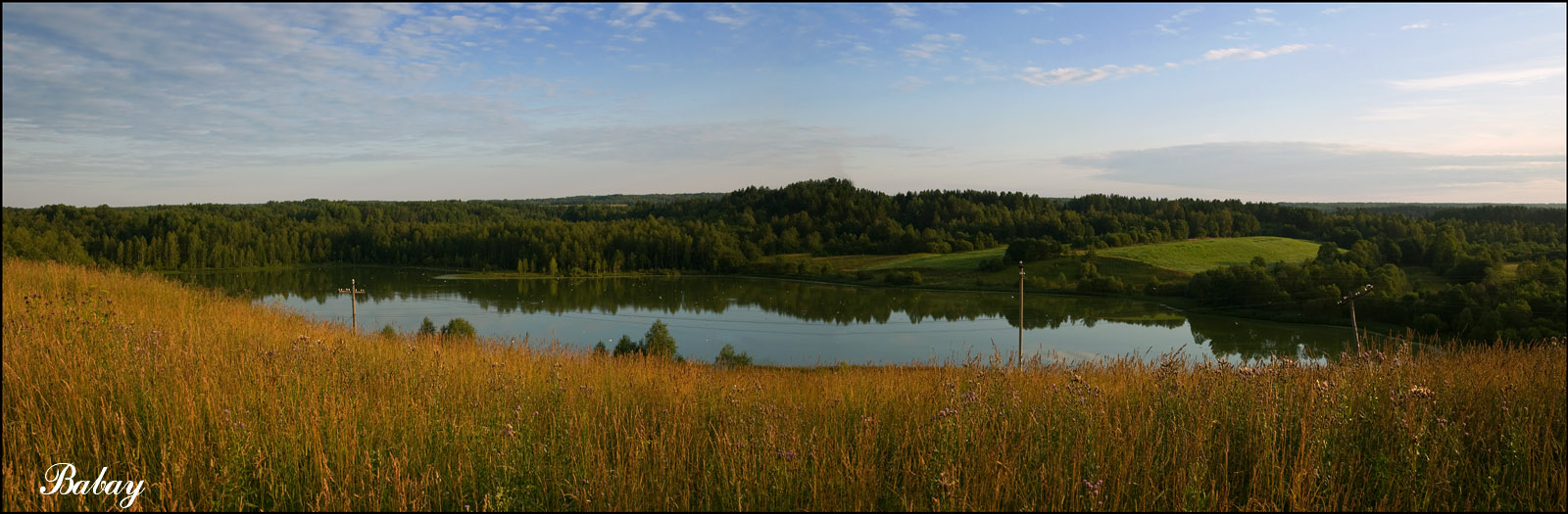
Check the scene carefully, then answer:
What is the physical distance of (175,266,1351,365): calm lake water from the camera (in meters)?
42.3

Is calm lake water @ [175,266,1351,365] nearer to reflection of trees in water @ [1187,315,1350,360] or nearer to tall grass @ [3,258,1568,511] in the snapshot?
reflection of trees in water @ [1187,315,1350,360]

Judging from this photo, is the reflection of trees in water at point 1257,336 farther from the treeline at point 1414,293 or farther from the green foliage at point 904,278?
the green foliage at point 904,278

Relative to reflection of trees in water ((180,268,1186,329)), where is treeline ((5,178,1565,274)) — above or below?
above

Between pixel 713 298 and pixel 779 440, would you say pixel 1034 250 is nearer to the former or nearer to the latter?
pixel 713 298

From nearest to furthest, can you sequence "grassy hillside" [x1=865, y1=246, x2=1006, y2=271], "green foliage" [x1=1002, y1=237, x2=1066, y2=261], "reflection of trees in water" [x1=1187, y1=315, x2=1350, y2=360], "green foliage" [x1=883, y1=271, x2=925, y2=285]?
"reflection of trees in water" [x1=1187, y1=315, x2=1350, y2=360]
"green foliage" [x1=883, y1=271, x2=925, y2=285]
"green foliage" [x1=1002, y1=237, x2=1066, y2=261]
"grassy hillside" [x1=865, y1=246, x2=1006, y2=271]

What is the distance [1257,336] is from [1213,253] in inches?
1322

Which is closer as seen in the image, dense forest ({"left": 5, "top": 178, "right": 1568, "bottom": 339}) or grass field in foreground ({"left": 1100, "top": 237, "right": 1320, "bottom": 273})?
dense forest ({"left": 5, "top": 178, "right": 1568, "bottom": 339})

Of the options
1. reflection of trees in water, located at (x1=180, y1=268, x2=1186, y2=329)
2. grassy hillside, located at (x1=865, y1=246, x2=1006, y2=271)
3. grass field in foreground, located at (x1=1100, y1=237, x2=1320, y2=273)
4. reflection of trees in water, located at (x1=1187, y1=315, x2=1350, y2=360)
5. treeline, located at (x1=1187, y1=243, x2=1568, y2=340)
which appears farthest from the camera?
grassy hillside, located at (x1=865, y1=246, x2=1006, y2=271)

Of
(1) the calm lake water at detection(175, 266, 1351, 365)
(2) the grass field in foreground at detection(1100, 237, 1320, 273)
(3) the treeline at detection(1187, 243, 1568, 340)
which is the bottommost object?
(1) the calm lake water at detection(175, 266, 1351, 365)

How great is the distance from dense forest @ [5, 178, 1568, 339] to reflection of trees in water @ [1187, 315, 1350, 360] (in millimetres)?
3242

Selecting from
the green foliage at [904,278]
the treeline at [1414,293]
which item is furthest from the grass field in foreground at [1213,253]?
the green foliage at [904,278]
